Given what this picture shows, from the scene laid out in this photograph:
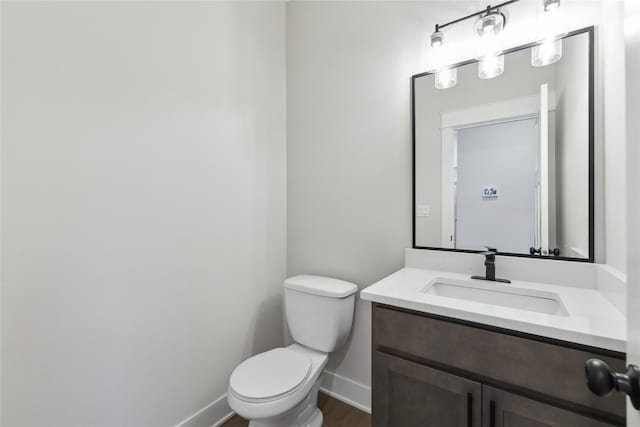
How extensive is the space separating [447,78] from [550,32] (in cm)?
40

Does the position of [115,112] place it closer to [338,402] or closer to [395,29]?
[395,29]

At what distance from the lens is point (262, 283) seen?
1.89 metres

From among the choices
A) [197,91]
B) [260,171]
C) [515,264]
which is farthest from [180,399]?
[515,264]

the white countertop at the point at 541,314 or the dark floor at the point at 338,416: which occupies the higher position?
the white countertop at the point at 541,314

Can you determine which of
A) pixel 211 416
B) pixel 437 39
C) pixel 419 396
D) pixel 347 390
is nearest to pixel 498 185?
pixel 437 39

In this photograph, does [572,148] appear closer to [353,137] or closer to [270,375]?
[353,137]

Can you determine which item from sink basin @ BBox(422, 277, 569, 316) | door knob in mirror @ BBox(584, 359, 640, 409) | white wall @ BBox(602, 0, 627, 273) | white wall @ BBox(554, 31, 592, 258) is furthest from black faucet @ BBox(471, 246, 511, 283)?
door knob in mirror @ BBox(584, 359, 640, 409)

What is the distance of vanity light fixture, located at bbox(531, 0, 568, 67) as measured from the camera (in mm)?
1133

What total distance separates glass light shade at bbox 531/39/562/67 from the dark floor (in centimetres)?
197

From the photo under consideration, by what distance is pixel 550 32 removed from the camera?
3.77 ft

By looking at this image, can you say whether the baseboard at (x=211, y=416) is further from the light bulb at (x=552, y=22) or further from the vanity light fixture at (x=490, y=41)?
the light bulb at (x=552, y=22)

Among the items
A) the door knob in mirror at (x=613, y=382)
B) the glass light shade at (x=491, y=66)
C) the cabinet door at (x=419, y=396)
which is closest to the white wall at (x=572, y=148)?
the glass light shade at (x=491, y=66)

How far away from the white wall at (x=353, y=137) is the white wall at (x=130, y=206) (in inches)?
9.1

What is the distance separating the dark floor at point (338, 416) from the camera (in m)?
1.59
